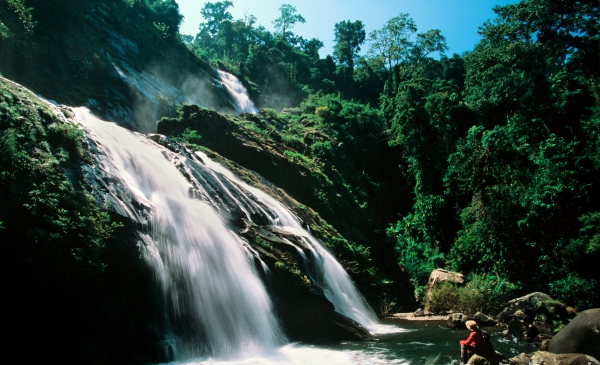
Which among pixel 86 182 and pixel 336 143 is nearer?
pixel 86 182

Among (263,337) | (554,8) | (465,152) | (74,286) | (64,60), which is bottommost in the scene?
(263,337)

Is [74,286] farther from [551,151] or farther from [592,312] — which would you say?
[551,151]

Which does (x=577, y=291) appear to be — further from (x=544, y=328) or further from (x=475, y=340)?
(x=475, y=340)

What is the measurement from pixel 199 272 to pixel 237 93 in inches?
1432

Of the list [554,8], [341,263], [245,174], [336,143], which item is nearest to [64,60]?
[245,174]

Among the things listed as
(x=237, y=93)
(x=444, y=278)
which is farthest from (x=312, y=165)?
(x=237, y=93)

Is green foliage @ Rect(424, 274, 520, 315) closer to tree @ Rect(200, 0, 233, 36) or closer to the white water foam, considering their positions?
the white water foam

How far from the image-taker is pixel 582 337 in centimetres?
977

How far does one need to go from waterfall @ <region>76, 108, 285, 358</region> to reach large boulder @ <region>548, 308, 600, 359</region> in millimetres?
7292

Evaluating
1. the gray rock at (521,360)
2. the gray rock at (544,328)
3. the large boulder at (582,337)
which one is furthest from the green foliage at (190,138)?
the large boulder at (582,337)

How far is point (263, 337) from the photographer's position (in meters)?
11.6

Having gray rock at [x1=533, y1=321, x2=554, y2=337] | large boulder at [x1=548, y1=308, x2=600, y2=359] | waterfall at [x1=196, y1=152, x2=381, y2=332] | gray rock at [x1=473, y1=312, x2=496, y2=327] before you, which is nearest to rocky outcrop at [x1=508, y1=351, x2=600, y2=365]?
large boulder at [x1=548, y1=308, x2=600, y2=359]

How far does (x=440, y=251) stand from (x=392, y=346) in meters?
13.7

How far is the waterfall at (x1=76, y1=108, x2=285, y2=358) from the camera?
10734 millimetres
